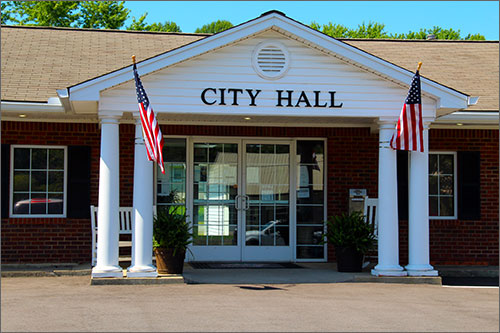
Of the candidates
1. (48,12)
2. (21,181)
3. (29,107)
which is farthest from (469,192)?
(48,12)

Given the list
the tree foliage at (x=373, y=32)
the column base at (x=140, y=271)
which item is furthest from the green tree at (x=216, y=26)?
the column base at (x=140, y=271)

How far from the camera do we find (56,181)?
43.0ft

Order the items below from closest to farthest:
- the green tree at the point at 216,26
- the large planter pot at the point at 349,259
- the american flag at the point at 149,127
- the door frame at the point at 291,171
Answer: the american flag at the point at 149,127 < the large planter pot at the point at 349,259 < the door frame at the point at 291,171 < the green tree at the point at 216,26

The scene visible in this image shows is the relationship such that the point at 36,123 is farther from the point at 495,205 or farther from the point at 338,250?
the point at 495,205

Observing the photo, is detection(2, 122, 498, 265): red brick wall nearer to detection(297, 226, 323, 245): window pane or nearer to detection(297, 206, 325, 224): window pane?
detection(297, 206, 325, 224): window pane

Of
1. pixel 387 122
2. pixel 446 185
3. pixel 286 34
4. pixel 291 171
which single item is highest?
pixel 286 34

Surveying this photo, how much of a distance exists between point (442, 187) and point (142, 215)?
6.33 metres

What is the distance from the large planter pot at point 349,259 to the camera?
1189cm

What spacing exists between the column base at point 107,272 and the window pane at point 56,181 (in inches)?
114

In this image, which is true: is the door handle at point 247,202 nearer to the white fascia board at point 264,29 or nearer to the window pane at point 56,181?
the window pane at point 56,181

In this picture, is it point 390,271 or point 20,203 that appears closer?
point 390,271

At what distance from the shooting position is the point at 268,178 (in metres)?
13.9

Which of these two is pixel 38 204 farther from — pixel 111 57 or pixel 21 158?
pixel 111 57

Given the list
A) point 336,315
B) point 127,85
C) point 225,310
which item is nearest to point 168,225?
point 127,85
